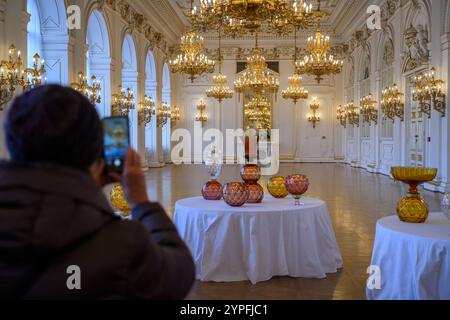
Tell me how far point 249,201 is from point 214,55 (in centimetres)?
2207

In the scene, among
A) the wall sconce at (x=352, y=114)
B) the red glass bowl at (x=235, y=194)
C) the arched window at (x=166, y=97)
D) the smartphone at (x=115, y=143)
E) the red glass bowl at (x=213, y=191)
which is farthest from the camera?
the arched window at (x=166, y=97)

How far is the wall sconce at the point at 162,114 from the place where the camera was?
21.7m

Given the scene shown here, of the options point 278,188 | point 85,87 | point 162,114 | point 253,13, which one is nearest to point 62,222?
point 278,188

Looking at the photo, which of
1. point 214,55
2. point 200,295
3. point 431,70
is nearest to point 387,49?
point 431,70

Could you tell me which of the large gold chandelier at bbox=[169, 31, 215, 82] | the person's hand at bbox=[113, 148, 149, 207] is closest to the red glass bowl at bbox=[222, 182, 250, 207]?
the person's hand at bbox=[113, 148, 149, 207]

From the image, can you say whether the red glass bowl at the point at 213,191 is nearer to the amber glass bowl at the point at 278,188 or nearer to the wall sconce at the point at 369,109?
the amber glass bowl at the point at 278,188

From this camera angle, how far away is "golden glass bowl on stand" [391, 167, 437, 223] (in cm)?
372

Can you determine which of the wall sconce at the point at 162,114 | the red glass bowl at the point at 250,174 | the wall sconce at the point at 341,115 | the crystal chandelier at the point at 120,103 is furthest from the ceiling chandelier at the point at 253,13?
the wall sconce at the point at 341,115

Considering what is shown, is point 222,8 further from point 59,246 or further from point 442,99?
point 442,99

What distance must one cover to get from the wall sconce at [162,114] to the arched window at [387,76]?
388 inches

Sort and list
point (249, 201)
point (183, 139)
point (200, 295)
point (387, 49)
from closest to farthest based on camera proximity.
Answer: point (200, 295)
point (249, 201)
point (387, 49)
point (183, 139)

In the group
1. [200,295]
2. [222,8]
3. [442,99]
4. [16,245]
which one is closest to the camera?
[16,245]

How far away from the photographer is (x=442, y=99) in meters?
11.5

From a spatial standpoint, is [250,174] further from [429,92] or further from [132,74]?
[132,74]
